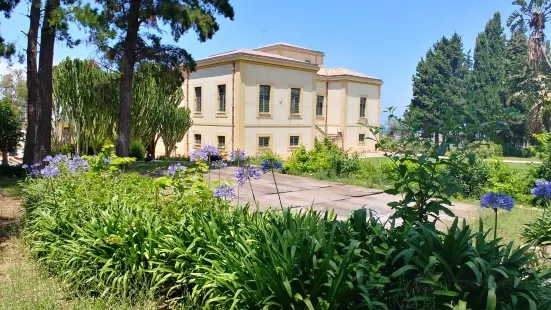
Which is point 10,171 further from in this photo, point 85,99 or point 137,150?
point 137,150

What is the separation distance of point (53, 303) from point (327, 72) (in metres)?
30.0

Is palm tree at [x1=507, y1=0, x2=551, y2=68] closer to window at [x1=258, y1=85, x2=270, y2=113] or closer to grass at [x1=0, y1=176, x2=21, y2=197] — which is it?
window at [x1=258, y1=85, x2=270, y2=113]

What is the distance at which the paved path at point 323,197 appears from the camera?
820 centimetres

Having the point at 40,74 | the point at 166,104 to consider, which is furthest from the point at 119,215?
the point at 166,104

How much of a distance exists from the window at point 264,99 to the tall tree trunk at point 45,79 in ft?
42.0

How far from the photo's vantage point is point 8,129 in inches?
563

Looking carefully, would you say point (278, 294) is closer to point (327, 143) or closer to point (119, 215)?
point (119, 215)

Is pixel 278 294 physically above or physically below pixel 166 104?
below

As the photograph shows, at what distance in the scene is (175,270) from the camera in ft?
11.7

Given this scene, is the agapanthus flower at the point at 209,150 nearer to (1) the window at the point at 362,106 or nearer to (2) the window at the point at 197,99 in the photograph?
(2) the window at the point at 197,99

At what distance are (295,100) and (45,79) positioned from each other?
620 inches

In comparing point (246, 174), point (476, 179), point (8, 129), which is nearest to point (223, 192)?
point (246, 174)

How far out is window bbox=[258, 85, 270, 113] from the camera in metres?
23.0

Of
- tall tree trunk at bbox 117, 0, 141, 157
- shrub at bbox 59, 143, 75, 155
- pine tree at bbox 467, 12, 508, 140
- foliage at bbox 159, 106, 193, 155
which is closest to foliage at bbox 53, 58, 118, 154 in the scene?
shrub at bbox 59, 143, 75, 155
